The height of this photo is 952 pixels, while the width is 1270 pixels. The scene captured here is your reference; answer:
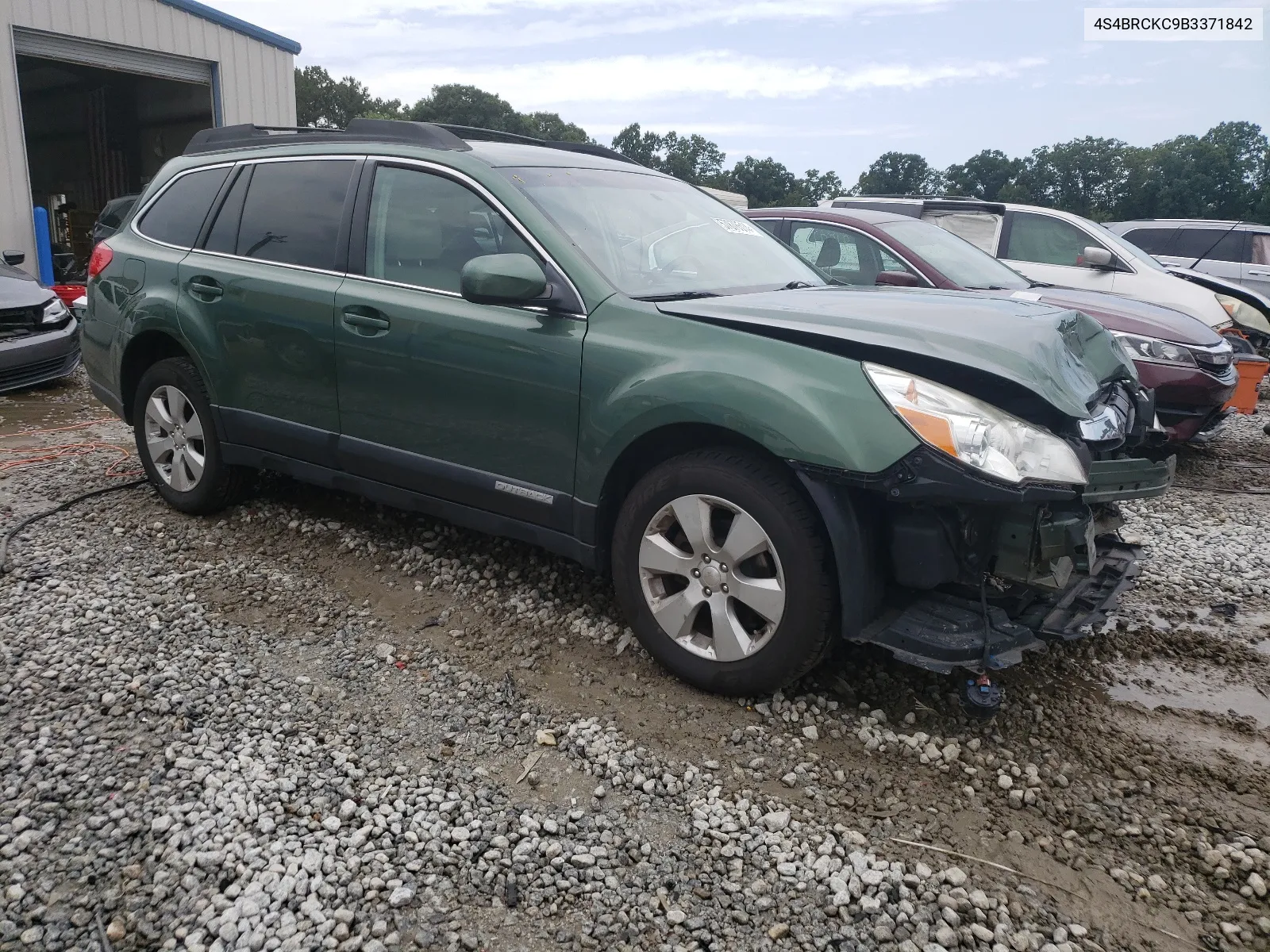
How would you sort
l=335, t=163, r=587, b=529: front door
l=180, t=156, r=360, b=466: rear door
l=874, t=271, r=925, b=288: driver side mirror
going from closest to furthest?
1. l=335, t=163, r=587, b=529: front door
2. l=180, t=156, r=360, b=466: rear door
3. l=874, t=271, r=925, b=288: driver side mirror

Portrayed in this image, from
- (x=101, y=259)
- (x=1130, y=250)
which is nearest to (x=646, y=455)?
(x=101, y=259)

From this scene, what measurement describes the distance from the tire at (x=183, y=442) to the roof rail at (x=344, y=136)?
112 centimetres

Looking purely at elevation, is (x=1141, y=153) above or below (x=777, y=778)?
above

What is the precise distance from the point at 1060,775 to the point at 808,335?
4.91 feet

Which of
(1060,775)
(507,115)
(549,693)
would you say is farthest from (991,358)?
(507,115)

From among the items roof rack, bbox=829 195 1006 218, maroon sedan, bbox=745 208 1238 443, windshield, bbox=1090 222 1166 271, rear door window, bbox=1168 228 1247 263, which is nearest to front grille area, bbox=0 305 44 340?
maroon sedan, bbox=745 208 1238 443

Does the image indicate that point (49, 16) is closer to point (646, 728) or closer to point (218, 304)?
point (218, 304)

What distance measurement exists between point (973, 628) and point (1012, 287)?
15.0ft

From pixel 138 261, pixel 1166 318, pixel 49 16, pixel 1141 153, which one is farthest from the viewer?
pixel 1141 153

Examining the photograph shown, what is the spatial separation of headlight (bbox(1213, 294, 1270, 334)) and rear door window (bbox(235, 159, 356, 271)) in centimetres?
801

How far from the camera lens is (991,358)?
2764mm

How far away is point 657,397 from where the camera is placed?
3.07 metres

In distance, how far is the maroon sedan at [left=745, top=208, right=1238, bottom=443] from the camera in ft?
19.9

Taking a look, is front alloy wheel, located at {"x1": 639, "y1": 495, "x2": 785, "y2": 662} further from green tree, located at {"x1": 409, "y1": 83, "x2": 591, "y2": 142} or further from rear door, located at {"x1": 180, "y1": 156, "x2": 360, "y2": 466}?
green tree, located at {"x1": 409, "y1": 83, "x2": 591, "y2": 142}
